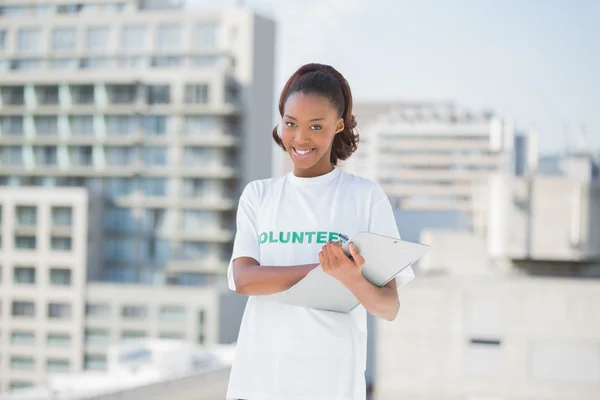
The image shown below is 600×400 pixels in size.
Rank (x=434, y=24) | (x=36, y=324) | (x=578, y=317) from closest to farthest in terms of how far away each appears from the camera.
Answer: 1. (x=578, y=317)
2. (x=36, y=324)
3. (x=434, y=24)

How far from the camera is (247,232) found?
1354 millimetres

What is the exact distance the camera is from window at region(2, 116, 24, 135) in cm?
3088

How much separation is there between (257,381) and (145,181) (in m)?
29.6

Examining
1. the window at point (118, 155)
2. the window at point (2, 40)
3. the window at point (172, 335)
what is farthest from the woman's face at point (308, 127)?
the window at point (2, 40)

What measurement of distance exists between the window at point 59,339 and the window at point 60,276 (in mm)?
1683

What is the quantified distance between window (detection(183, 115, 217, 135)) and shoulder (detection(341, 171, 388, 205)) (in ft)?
95.0

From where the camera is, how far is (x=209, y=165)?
2988 cm

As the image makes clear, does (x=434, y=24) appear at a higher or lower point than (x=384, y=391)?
higher

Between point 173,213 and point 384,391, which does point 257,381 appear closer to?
point 384,391

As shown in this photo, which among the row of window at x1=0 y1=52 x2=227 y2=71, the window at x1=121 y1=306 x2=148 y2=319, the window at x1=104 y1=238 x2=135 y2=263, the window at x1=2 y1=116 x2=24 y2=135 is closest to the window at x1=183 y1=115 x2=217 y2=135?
the row of window at x1=0 y1=52 x2=227 y2=71

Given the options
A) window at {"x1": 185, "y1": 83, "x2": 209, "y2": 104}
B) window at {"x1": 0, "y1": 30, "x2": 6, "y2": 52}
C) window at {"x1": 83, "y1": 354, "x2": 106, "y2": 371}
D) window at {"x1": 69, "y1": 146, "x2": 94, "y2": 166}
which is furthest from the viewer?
window at {"x1": 0, "y1": 30, "x2": 6, "y2": 52}

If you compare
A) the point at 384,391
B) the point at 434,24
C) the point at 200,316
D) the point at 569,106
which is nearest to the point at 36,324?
the point at 200,316

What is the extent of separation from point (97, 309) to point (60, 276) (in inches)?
72.5

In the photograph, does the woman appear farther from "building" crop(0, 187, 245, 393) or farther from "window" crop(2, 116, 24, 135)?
"window" crop(2, 116, 24, 135)
